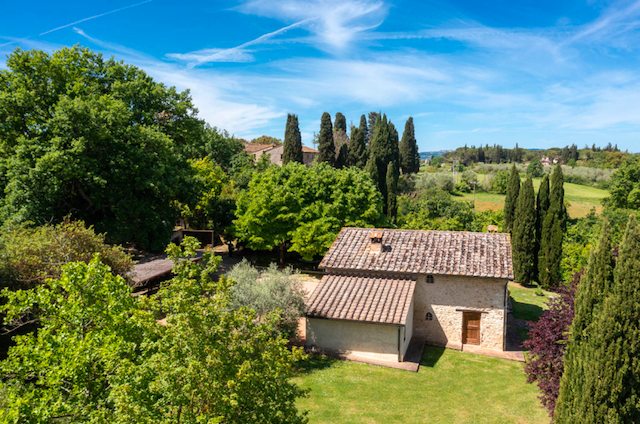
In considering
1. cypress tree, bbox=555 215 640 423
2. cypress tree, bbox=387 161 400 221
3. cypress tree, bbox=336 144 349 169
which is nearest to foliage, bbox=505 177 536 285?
cypress tree, bbox=387 161 400 221

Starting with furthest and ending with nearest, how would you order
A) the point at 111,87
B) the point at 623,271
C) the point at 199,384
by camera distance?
the point at 111,87
the point at 623,271
the point at 199,384

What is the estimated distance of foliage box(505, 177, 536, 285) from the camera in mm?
31984

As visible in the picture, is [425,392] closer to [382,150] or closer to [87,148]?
[87,148]

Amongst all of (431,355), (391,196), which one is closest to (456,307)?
(431,355)

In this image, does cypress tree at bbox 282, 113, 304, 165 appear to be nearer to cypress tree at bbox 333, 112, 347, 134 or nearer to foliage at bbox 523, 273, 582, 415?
cypress tree at bbox 333, 112, 347, 134

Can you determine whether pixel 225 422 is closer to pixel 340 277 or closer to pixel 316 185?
pixel 340 277

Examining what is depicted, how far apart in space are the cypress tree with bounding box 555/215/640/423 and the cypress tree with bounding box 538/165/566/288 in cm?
2380

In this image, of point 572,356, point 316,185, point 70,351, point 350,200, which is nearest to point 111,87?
point 316,185

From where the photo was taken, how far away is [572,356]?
35.2 feet

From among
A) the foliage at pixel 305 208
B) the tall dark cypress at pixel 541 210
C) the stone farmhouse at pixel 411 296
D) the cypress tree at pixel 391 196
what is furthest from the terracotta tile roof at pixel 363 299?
the cypress tree at pixel 391 196

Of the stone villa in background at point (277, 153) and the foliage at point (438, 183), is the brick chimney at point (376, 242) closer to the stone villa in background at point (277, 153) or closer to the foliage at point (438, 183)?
the foliage at point (438, 183)

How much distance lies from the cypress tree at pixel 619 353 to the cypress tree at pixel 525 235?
2378 cm

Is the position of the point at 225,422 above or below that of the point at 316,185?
below

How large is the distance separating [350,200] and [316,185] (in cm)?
295
